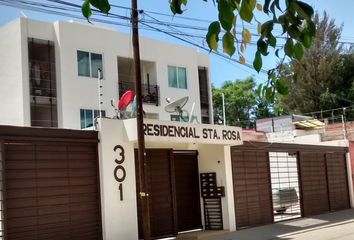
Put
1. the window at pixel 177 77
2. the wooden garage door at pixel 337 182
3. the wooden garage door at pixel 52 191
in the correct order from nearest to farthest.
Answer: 1. the wooden garage door at pixel 52 191
2. the wooden garage door at pixel 337 182
3. the window at pixel 177 77

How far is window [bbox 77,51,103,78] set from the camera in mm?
23700

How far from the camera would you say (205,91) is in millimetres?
30344

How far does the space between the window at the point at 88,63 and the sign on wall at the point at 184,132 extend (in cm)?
1068

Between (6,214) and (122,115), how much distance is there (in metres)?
4.77

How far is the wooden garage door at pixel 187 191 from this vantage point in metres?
15.8

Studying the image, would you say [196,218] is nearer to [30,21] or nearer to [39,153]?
[39,153]

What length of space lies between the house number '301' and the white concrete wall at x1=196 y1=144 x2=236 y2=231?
431 cm

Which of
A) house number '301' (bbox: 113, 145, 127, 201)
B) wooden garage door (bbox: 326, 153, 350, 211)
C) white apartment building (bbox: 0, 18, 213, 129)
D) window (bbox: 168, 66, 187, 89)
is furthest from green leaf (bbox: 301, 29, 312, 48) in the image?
window (bbox: 168, 66, 187, 89)

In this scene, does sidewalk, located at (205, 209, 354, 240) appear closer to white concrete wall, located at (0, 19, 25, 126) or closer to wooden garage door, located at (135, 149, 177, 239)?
wooden garage door, located at (135, 149, 177, 239)

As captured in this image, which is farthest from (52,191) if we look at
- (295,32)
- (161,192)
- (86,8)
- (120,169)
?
(295,32)

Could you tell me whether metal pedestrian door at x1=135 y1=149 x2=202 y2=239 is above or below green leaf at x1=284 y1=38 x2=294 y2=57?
below

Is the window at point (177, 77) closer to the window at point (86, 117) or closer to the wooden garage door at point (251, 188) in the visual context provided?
the window at point (86, 117)

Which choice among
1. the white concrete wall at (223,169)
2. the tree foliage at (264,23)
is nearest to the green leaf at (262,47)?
the tree foliage at (264,23)

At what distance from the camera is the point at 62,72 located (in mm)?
22828
